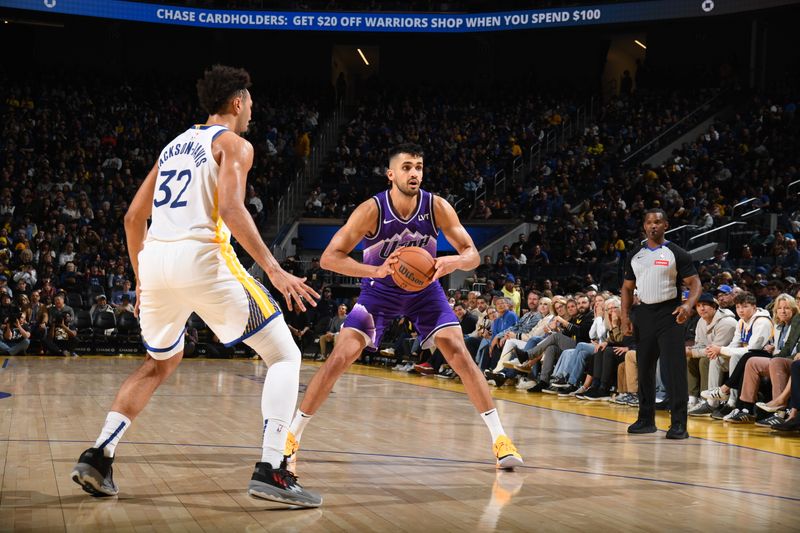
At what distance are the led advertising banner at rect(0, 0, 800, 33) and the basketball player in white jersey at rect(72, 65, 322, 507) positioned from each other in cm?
2363

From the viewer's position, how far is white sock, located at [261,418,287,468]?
13.9 feet

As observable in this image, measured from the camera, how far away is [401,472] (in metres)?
5.36

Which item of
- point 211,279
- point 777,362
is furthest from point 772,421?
point 211,279

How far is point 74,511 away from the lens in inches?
160

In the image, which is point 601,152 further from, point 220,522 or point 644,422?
point 220,522

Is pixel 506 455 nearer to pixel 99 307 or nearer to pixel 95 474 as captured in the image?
pixel 95 474

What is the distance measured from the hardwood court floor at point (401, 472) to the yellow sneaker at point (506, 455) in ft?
0.26

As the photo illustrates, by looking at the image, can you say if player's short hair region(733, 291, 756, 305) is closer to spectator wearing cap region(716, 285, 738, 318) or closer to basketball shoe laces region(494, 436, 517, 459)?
spectator wearing cap region(716, 285, 738, 318)

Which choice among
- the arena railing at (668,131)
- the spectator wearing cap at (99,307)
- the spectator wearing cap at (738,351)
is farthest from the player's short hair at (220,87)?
the arena railing at (668,131)

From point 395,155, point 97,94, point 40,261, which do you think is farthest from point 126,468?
point 97,94

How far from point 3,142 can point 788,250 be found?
741 inches

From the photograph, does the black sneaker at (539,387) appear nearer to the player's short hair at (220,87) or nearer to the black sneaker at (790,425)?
the black sneaker at (790,425)

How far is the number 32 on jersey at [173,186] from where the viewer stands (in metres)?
4.29

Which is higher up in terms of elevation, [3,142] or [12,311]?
[3,142]
